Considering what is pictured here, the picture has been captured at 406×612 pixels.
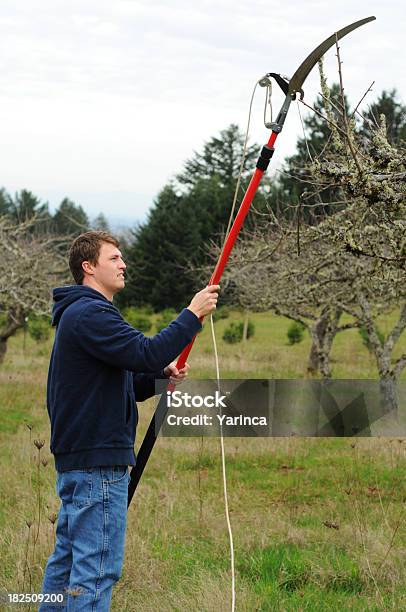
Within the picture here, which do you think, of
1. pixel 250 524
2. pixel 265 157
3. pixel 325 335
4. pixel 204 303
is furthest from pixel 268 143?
pixel 325 335

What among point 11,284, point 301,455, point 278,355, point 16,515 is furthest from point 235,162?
point 16,515

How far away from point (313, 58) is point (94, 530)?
2292mm

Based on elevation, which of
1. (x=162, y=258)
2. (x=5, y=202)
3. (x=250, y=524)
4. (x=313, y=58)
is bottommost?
(x=250, y=524)

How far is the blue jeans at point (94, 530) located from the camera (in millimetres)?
3137

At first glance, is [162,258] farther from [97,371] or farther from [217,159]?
[97,371]

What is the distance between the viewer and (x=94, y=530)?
3143 millimetres

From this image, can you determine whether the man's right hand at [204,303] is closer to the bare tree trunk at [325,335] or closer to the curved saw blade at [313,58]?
the curved saw blade at [313,58]

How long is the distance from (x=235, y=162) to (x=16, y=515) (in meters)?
43.8

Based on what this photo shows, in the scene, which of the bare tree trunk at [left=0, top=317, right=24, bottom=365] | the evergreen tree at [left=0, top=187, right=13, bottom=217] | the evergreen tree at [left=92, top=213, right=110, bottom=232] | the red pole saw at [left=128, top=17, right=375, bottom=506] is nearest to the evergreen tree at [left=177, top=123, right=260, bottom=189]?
the evergreen tree at [left=92, top=213, right=110, bottom=232]

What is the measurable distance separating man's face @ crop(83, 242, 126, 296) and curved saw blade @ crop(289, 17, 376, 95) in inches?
44.6

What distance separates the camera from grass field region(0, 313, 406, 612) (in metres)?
4.45

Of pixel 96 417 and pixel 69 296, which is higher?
pixel 69 296

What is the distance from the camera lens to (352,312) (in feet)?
35.2

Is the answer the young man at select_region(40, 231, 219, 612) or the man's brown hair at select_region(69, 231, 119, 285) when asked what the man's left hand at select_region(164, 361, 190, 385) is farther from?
the man's brown hair at select_region(69, 231, 119, 285)
